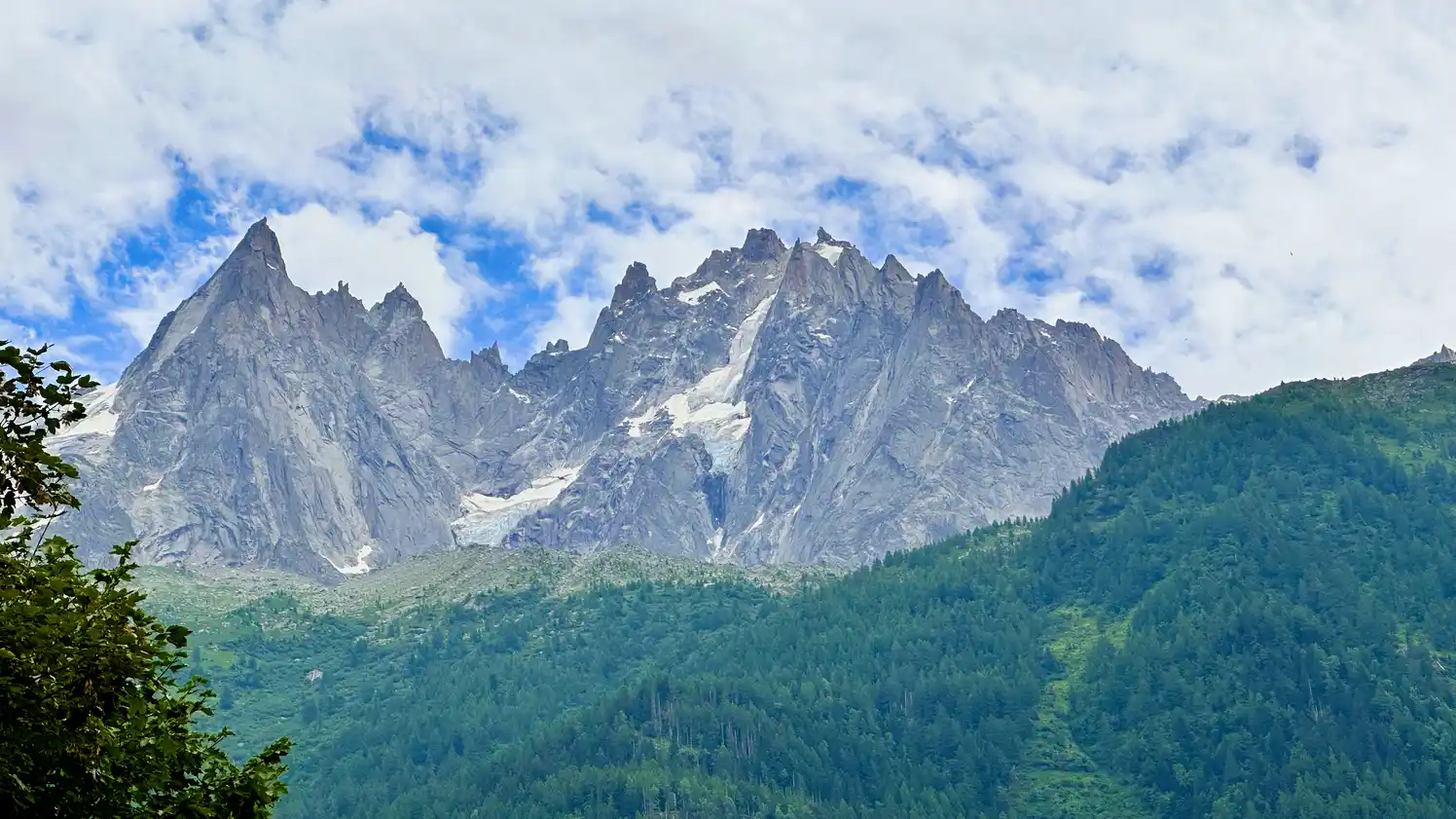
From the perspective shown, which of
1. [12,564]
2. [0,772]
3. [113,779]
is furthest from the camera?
[12,564]

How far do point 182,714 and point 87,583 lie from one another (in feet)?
13.5

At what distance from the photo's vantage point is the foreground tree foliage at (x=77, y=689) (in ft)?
116

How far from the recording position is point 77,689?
3619 centimetres

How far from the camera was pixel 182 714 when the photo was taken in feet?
131

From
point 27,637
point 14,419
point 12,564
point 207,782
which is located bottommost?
point 207,782

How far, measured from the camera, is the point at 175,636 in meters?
38.5

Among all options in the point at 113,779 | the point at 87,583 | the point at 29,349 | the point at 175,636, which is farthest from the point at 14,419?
the point at 113,779

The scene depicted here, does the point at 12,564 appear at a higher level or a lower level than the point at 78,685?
higher

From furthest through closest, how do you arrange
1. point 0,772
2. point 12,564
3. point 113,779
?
point 12,564
point 113,779
point 0,772

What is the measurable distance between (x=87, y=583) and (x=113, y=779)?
6.27 metres

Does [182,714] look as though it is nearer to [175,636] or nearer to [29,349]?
[175,636]

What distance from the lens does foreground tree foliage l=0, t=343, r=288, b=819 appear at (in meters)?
35.4

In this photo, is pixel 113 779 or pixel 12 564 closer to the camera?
pixel 113 779

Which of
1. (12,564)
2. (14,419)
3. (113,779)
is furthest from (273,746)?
(14,419)
